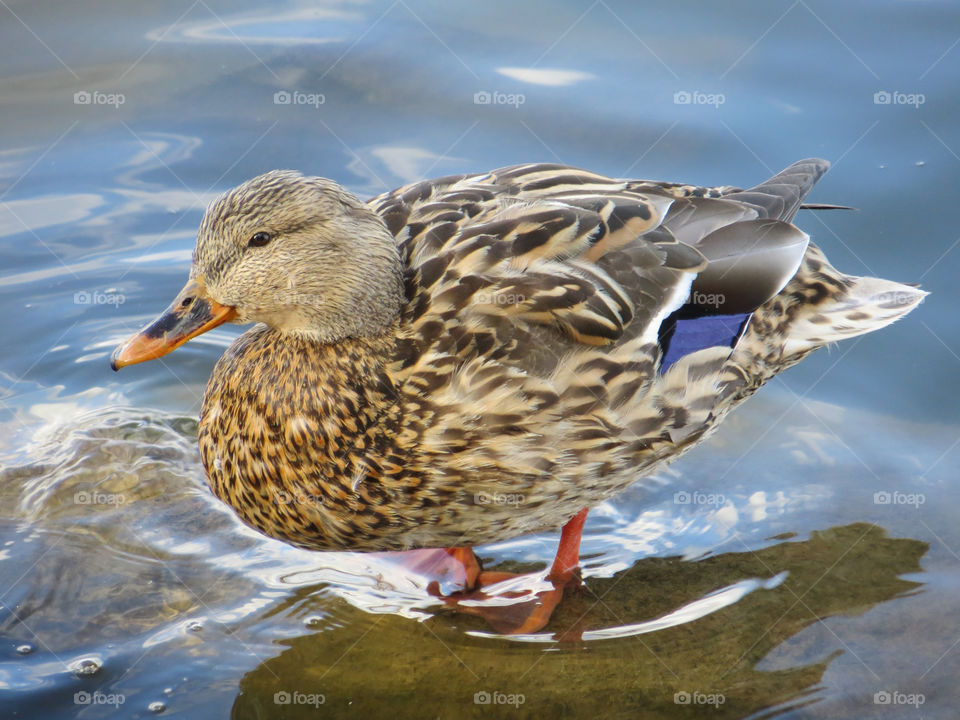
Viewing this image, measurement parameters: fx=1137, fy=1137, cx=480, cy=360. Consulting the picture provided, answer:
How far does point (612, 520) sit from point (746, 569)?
67 centimetres

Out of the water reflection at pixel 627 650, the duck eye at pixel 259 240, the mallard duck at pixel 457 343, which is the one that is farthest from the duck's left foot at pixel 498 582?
the duck eye at pixel 259 240

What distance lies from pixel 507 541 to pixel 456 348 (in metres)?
1.46

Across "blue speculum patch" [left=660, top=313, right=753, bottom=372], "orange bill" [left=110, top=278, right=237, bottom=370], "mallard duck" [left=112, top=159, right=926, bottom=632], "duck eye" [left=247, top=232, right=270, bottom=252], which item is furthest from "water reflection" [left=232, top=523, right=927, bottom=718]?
"duck eye" [left=247, top=232, right=270, bottom=252]

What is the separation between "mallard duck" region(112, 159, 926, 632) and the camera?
162 inches

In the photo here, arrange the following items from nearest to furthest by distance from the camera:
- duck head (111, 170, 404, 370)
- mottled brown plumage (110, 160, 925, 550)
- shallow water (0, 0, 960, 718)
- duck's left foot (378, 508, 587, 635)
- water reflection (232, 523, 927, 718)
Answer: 1. duck head (111, 170, 404, 370)
2. mottled brown plumage (110, 160, 925, 550)
3. water reflection (232, 523, 927, 718)
4. shallow water (0, 0, 960, 718)
5. duck's left foot (378, 508, 587, 635)

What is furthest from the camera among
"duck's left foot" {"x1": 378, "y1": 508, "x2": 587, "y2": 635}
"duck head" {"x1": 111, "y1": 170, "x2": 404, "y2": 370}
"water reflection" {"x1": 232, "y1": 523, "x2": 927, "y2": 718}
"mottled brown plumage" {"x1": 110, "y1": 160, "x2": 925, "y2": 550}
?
"duck's left foot" {"x1": 378, "y1": 508, "x2": 587, "y2": 635}

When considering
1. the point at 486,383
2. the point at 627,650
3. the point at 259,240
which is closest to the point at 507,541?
the point at 627,650

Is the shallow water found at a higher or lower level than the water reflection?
higher

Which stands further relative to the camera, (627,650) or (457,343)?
(627,650)

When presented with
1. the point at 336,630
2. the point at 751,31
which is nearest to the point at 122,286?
the point at 336,630

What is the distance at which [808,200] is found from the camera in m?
6.57

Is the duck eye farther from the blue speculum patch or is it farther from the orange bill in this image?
the blue speculum patch

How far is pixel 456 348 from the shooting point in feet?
13.6

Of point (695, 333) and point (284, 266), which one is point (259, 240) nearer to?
point (284, 266)
